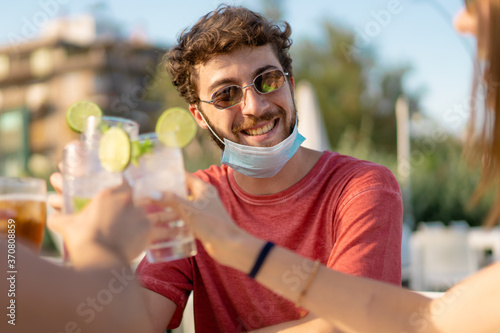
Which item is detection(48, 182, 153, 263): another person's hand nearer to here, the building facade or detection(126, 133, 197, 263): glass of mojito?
detection(126, 133, 197, 263): glass of mojito

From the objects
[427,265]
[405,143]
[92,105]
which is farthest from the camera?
[405,143]

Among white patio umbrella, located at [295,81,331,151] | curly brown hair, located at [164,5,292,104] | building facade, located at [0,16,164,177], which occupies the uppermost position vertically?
curly brown hair, located at [164,5,292,104]

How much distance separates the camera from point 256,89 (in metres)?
2.52

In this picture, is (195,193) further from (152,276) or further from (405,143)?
(405,143)

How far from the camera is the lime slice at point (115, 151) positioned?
4.32 feet

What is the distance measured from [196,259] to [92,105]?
1.02 metres

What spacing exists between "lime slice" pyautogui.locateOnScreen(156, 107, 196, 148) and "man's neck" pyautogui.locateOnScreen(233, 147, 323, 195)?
3.53 feet

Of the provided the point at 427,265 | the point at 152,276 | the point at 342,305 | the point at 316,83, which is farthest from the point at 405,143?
the point at 316,83

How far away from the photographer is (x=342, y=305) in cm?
134

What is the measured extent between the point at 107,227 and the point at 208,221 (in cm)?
27

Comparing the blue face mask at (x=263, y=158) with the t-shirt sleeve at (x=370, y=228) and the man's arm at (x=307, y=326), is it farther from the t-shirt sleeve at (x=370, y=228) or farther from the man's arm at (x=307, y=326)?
the man's arm at (x=307, y=326)

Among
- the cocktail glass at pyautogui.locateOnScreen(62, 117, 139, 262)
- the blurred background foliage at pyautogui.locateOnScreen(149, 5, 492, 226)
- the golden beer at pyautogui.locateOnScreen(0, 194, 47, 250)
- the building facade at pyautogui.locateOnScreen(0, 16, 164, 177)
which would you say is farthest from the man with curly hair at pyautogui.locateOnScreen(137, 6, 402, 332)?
the building facade at pyautogui.locateOnScreen(0, 16, 164, 177)

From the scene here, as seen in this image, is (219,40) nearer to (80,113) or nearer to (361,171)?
(361,171)

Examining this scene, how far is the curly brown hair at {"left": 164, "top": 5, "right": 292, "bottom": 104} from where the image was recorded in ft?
8.35
